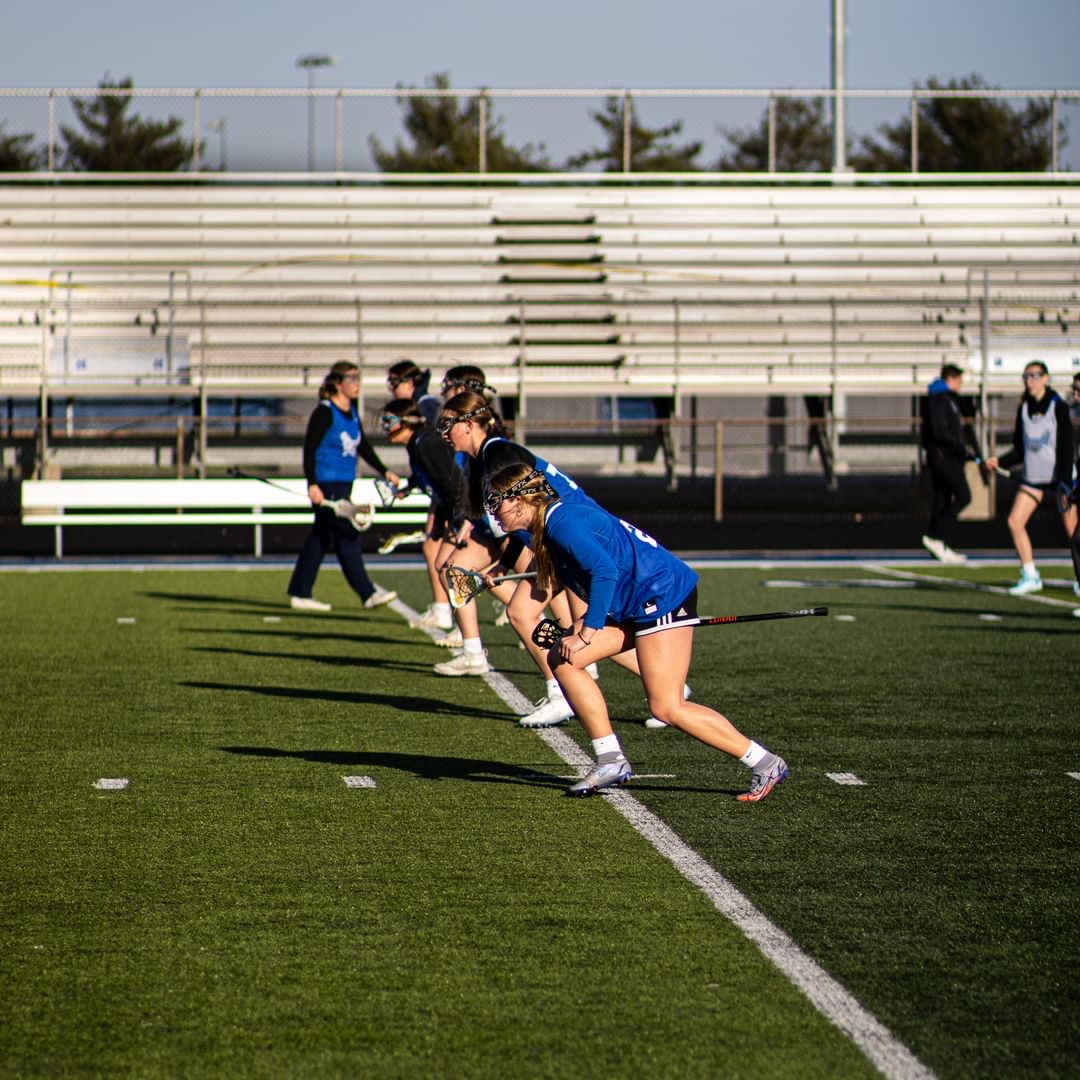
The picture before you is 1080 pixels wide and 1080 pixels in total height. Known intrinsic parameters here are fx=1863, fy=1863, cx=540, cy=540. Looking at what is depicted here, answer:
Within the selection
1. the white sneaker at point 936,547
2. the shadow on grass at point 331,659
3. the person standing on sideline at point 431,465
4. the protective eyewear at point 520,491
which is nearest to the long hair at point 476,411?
the protective eyewear at point 520,491

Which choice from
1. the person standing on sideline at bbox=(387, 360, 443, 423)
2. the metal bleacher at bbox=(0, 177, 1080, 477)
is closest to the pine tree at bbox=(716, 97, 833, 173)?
the metal bleacher at bbox=(0, 177, 1080, 477)

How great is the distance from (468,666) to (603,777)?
3687mm

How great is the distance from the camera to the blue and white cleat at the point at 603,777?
22.4ft

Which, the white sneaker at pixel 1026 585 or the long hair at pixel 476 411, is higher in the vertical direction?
the long hair at pixel 476 411

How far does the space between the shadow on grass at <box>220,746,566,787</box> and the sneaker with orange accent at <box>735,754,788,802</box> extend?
2.69ft

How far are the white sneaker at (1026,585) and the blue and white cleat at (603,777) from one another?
30.1ft

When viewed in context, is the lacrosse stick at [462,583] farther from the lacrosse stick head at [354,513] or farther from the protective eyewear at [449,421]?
the lacrosse stick head at [354,513]

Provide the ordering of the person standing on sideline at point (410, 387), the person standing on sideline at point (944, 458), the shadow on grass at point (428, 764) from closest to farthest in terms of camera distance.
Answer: the shadow on grass at point (428, 764) < the person standing on sideline at point (410, 387) < the person standing on sideline at point (944, 458)

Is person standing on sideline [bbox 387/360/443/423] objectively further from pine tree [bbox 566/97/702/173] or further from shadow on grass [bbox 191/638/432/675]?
pine tree [bbox 566/97/702/173]

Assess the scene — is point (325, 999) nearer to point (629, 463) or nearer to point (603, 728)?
point (603, 728)

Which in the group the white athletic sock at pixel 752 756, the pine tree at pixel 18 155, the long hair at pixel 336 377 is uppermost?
the pine tree at pixel 18 155

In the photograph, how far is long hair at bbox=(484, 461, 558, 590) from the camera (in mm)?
6168

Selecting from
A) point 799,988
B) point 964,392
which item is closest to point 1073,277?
Answer: point 964,392

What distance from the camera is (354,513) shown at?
44.5 feet
